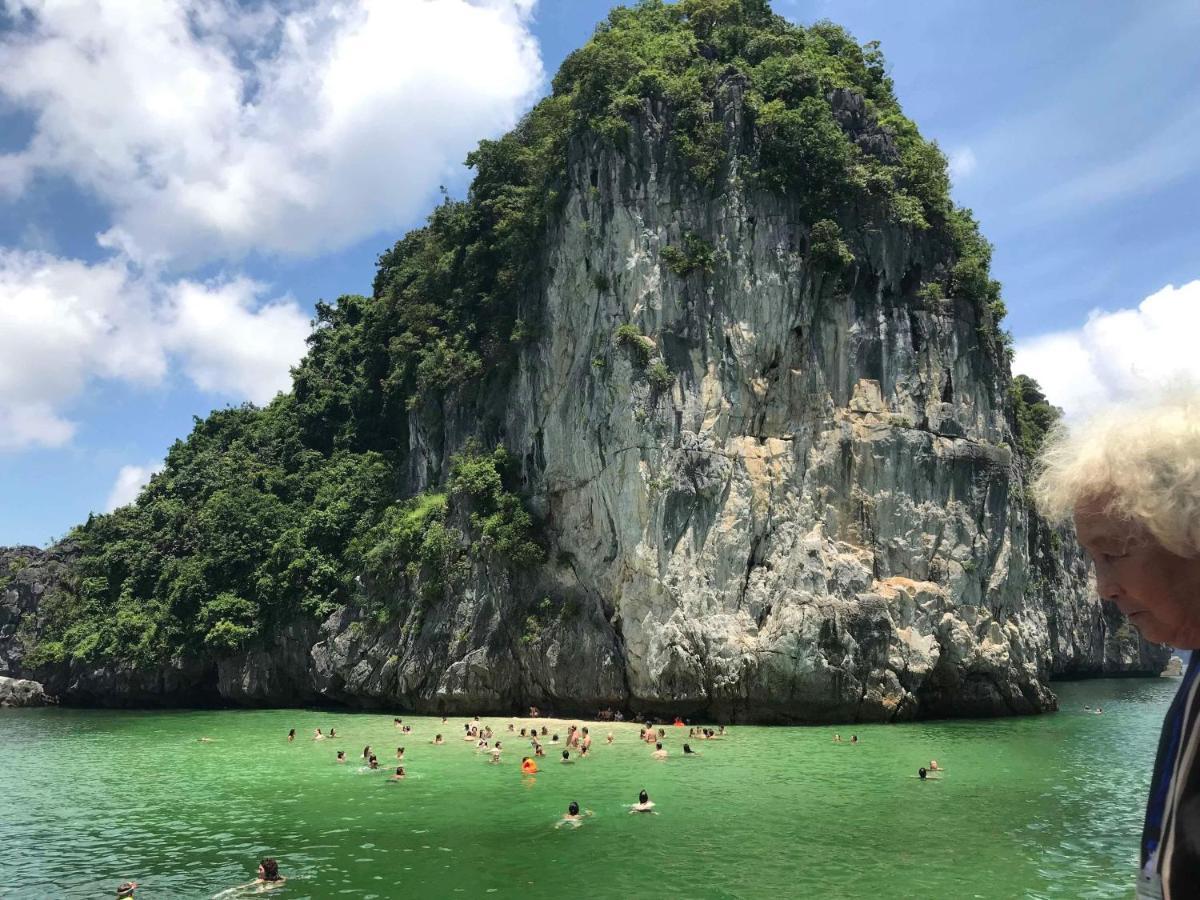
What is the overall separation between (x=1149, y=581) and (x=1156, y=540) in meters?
0.11

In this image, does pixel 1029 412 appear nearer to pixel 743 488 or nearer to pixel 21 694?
pixel 743 488

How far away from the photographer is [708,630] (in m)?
32.3

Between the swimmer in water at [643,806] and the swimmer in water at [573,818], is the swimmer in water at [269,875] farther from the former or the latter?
the swimmer in water at [643,806]

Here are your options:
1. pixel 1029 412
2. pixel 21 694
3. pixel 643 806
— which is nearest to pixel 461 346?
pixel 643 806

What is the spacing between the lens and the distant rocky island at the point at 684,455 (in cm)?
3325

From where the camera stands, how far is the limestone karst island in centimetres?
2405

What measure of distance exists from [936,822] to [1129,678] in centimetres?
5766

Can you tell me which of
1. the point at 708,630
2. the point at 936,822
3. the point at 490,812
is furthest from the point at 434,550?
the point at 936,822

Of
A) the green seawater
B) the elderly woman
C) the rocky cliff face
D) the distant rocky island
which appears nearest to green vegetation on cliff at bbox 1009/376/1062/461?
the distant rocky island

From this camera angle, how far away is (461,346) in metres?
44.3

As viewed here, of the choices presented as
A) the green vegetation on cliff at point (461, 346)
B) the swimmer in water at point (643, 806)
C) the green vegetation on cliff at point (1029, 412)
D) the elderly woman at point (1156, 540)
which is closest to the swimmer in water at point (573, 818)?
the swimmer in water at point (643, 806)

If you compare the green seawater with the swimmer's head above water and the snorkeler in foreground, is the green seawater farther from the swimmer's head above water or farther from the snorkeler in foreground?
the swimmer's head above water

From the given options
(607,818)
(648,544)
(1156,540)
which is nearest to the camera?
(1156,540)

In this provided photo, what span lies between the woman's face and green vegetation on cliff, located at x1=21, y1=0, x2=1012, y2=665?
108ft
